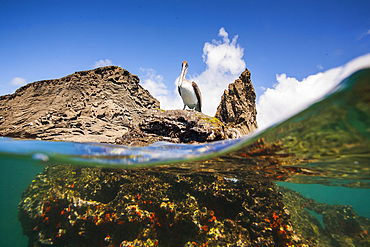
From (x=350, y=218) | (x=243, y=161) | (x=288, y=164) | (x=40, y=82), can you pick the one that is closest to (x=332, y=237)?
(x=350, y=218)

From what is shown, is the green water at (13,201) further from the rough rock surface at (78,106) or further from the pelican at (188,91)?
the pelican at (188,91)

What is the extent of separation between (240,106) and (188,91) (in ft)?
11.7

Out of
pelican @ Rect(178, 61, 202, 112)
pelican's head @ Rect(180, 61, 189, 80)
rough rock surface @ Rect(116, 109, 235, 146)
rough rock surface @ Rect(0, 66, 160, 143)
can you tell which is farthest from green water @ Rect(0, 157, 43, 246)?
pelican's head @ Rect(180, 61, 189, 80)

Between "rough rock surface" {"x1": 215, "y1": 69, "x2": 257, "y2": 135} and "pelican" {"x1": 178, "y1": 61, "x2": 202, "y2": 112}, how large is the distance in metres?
1.85

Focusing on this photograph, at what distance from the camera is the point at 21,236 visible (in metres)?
7.22

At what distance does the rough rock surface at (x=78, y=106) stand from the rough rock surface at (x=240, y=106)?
5656 millimetres

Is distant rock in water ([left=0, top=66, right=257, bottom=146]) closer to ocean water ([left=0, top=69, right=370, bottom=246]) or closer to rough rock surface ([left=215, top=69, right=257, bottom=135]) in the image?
rough rock surface ([left=215, top=69, right=257, bottom=135])

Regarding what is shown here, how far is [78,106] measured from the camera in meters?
10.6

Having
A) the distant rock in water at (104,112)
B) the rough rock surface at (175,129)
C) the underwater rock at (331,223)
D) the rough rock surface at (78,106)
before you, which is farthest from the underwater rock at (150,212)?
the underwater rock at (331,223)

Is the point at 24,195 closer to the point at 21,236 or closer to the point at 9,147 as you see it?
the point at 21,236

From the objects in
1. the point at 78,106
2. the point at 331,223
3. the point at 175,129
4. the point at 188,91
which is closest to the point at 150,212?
the point at 175,129

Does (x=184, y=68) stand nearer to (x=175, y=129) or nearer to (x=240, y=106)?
(x=240, y=106)

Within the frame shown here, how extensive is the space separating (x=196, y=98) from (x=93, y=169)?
7141 millimetres

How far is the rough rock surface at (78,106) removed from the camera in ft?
30.7
